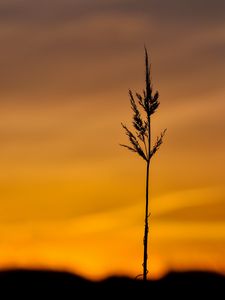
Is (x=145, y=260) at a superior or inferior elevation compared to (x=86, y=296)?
superior

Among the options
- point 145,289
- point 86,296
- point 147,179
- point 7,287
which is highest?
point 147,179

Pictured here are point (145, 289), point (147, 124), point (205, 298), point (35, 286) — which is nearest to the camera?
point (35, 286)

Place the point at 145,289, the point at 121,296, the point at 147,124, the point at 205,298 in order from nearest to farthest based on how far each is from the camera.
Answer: the point at 205,298
the point at 145,289
the point at 121,296
the point at 147,124

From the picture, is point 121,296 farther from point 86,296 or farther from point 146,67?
point 146,67

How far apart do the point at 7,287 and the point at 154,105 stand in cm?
611

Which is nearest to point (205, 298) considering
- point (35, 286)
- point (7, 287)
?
point (35, 286)

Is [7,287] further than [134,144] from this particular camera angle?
No

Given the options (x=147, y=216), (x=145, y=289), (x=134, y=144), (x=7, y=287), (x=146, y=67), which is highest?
(x=146, y=67)

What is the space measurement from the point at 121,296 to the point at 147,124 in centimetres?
473

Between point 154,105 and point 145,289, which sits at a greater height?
point 154,105

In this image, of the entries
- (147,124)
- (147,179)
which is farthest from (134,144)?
(147,179)

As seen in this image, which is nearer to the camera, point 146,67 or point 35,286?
point 35,286

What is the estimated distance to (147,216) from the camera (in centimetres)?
898

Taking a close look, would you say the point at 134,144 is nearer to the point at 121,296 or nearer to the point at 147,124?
the point at 147,124
